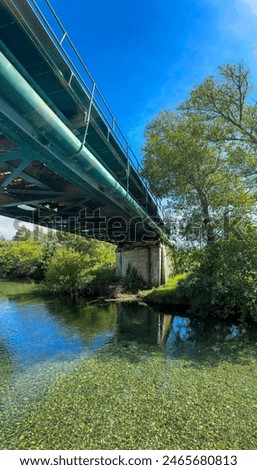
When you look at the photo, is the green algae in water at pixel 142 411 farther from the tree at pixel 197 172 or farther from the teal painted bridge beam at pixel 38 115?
the tree at pixel 197 172

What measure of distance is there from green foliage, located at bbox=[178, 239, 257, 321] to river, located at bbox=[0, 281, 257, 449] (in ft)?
3.31

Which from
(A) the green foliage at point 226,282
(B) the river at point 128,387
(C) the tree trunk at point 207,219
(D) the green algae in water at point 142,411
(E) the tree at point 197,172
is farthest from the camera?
(C) the tree trunk at point 207,219

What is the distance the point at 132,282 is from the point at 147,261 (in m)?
2.29

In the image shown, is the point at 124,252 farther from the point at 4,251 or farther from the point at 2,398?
the point at 4,251

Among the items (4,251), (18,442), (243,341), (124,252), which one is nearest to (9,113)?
(18,442)

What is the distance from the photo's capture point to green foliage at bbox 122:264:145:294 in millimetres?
21183

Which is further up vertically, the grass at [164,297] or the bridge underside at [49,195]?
the bridge underside at [49,195]

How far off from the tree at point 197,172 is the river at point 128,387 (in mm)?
5987

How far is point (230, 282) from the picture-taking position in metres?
11.7

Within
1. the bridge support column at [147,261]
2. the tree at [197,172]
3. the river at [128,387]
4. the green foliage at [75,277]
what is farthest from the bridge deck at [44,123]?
the green foliage at [75,277]

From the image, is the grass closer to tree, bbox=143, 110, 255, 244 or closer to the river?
the river

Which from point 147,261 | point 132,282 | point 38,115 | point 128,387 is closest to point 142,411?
point 128,387

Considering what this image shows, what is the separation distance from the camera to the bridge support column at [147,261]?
2151 cm

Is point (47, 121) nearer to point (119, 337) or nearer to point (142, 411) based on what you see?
point (142, 411)
